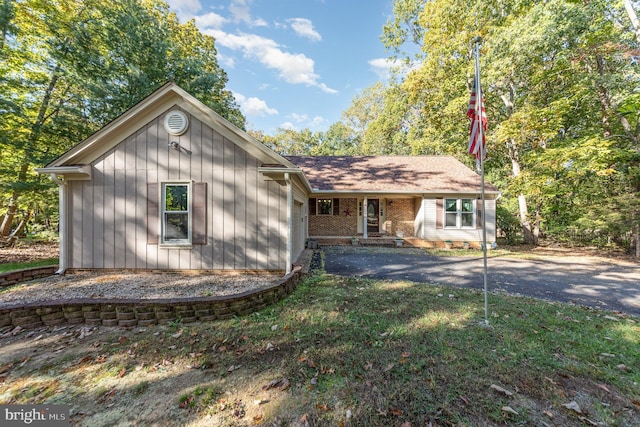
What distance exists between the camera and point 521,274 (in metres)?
6.95

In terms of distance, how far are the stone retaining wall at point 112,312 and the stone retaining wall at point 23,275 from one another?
7.35 feet

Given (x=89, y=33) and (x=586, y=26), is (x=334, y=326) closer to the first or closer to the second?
(x=89, y=33)

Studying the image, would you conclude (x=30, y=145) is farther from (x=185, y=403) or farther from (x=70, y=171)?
(x=185, y=403)

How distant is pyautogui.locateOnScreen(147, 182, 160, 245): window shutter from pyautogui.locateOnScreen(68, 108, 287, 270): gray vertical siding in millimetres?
131

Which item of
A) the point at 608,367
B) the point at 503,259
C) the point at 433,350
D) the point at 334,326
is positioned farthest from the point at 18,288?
the point at 503,259

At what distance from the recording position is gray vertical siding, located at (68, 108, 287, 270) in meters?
5.91

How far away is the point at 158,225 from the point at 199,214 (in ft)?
3.41

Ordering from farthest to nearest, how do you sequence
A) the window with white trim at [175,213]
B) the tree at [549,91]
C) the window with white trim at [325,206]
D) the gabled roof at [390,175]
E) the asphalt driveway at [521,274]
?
the window with white trim at [325,206] → the gabled roof at [390,175] → the tree at [549,91] → the window with white trim at [175,213] → the asphalt driveway at [521,274]

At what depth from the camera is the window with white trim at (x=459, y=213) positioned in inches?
469

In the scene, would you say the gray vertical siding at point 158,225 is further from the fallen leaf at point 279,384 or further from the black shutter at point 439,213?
the black shutter at point 439,213

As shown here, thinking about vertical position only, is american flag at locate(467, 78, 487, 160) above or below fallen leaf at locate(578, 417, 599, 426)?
above

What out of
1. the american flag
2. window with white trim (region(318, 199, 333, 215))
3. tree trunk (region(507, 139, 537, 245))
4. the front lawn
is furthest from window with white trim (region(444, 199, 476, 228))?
the american flag

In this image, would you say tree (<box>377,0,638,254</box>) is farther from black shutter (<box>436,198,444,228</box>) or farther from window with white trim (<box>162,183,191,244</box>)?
window with white trim (<box>162,183,191,244</box>)

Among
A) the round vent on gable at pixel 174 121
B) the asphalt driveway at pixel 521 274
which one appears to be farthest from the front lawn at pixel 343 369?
the round vent on gable at pixel 174 121
